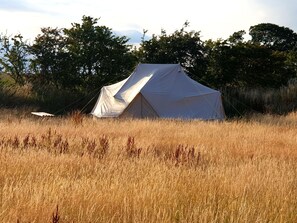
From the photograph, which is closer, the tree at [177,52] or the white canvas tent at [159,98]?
the white canvas tent at [159,98]

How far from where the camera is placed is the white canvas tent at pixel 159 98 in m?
17.7

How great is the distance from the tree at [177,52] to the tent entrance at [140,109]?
26.7 feet

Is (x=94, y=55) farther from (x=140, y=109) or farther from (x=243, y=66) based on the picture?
(x=243, y=66)

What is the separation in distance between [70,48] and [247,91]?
922cm

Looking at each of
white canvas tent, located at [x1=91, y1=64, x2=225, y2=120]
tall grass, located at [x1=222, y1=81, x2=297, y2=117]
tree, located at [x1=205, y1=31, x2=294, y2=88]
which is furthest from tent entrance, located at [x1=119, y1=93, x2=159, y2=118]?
tree, located at [x1=205, y1=31, x2=294, y2=88]

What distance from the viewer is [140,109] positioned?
17797 millimetres

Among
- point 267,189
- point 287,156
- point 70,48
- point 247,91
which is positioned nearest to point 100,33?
point 70,48

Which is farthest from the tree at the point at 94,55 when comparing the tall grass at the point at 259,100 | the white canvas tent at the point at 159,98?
the tall grass at the point at 259,100

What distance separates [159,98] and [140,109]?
861 millimetres

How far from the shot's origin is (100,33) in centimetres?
2373

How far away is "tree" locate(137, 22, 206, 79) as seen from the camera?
25.6 meters

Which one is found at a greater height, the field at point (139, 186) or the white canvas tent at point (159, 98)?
the white canvas tent at point (159, 98)

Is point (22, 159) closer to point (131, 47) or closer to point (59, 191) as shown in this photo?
point (59, 191)

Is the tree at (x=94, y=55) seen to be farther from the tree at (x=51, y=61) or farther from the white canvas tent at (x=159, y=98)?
the white canvas tent at (x=159, y=98)
